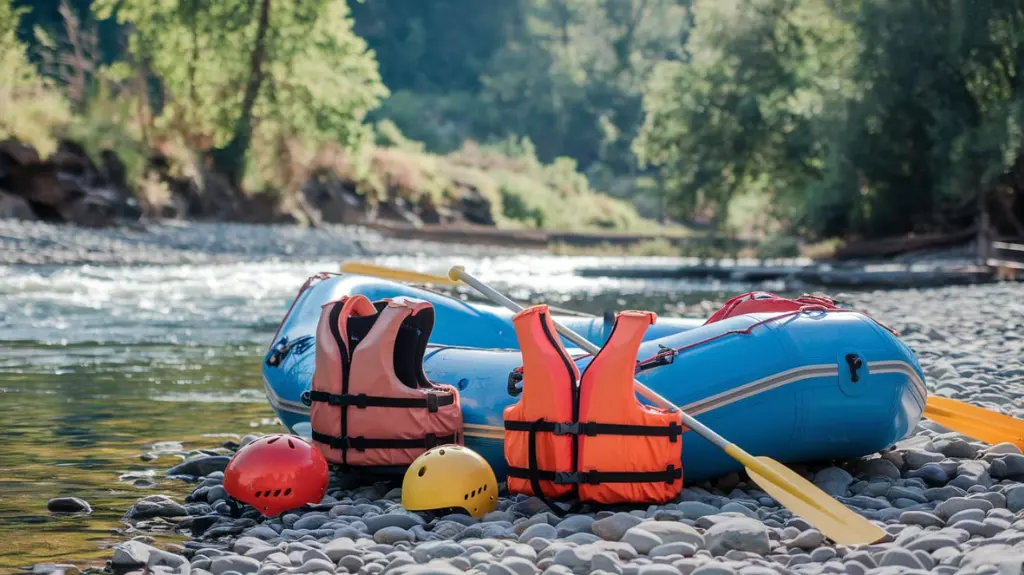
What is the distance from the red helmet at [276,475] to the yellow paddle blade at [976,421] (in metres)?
2.42

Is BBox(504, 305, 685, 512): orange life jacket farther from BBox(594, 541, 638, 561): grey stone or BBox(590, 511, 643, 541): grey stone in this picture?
BBox(594, 541, 638, 561): grey stone

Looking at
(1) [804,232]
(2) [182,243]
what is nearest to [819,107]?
(1) [804,232]

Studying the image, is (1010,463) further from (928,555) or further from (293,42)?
(293,42)

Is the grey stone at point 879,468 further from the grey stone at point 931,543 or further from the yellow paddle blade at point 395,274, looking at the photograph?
the yellow paddle blade at point 395,274

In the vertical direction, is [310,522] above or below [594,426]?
below

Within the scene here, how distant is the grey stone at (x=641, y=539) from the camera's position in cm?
333

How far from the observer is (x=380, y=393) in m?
4.18

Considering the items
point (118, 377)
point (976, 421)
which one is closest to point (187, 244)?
point (118, 377)

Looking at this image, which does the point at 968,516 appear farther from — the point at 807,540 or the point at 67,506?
the point at 67,506

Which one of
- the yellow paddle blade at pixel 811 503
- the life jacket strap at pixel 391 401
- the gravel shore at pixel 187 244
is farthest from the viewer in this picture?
the gravel shore at pixel 187 244

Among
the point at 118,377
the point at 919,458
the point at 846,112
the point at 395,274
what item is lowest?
the point at 118,377

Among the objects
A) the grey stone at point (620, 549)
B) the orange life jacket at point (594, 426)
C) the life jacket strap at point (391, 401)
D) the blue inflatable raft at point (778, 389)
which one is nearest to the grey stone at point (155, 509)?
the life jacket strap at point (391, 401)

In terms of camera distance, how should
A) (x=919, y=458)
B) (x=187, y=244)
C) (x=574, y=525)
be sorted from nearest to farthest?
(x=574, y=525) < (x=919, y=458) < (x=187, y=244)

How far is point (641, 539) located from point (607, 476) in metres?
0.44
